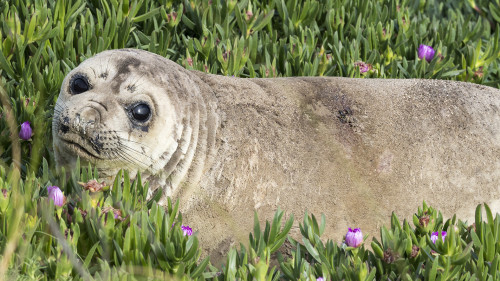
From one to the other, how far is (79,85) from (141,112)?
33 cm

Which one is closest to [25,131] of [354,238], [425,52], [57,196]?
[57,196]

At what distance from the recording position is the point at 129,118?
3.13 metres

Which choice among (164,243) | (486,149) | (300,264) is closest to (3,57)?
(164,243)

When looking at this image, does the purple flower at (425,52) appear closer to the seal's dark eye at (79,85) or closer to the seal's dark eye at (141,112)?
the seal's dark eye at (141,112)

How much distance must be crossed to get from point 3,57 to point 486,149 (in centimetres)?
259

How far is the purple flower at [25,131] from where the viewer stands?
12.2ft

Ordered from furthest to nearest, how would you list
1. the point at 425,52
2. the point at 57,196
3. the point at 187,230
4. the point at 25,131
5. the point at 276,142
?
the point at 425,52, the point at 25,131, the point at 276,142, the point at 187,230, the point at 57,196

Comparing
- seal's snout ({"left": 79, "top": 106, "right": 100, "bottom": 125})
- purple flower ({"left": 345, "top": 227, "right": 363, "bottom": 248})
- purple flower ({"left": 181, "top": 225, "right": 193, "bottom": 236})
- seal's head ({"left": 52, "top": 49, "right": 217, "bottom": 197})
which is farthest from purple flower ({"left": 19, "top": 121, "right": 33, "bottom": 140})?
purple flower ({"left": 345, "top": 227, "right": 363, "bottom": 248})

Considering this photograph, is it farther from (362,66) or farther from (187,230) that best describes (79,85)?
(362,66)

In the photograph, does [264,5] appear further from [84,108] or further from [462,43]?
[84,108]

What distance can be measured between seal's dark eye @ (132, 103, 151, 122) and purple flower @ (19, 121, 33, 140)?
2.80ft

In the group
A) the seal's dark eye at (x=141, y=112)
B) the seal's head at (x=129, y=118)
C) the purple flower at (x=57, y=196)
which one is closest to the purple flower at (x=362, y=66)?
the seal's head at (x=129, y=118)

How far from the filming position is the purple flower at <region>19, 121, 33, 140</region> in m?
3.72

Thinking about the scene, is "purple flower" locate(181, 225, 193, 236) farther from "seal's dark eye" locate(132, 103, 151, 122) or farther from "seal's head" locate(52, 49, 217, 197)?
"seal's dark eye" locate(132, 103, 151, 122)
